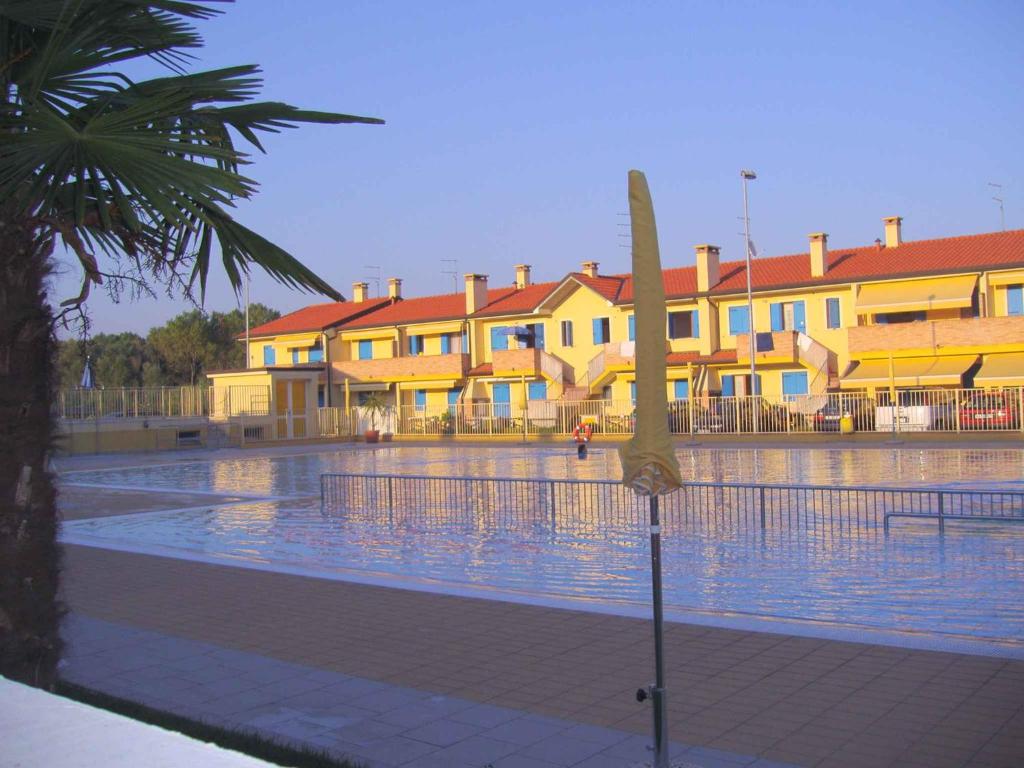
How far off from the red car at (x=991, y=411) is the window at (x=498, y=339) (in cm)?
2680

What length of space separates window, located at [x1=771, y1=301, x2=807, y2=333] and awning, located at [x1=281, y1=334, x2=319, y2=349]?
2939cm

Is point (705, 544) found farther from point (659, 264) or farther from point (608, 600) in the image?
point (659, 264)

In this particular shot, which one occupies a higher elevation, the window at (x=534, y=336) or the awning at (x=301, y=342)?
the awning at (x=301, y=342)

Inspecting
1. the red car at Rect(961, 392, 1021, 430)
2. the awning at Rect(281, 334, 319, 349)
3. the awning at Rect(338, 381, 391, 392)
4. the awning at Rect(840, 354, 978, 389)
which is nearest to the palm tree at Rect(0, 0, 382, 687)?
the red car at Rect(961, 392, 1021, 430)

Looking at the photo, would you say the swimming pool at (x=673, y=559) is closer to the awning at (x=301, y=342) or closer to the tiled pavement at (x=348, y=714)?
the tiled pavement at (x=348, y=714)

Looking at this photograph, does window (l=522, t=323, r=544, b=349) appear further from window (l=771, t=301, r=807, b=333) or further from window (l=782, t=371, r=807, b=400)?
window (l=782, t=371, r=807, b=400)

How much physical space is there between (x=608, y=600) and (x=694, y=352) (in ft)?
138

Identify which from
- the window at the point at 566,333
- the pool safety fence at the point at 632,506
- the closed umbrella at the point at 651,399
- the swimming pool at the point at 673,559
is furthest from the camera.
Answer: the window at the point at 566,333

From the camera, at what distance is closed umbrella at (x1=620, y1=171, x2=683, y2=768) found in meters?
5.05

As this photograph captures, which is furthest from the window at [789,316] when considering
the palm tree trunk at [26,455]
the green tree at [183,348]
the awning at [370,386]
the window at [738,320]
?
the green tree at [183,348]

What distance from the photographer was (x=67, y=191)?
6.09 meters

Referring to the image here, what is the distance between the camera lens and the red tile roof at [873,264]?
1741 inches

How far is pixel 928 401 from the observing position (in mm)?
39250

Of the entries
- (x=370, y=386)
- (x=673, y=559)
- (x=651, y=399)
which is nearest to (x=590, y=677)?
(x=651, y=399)
